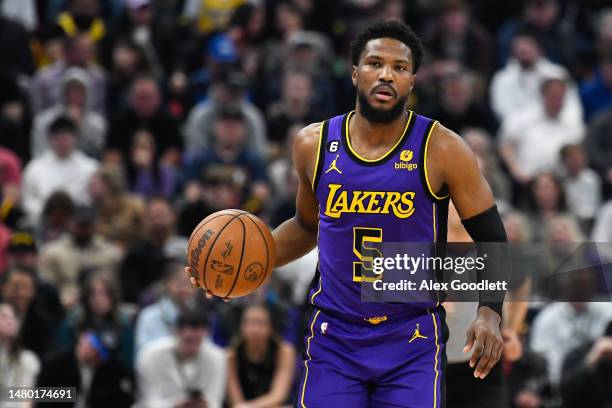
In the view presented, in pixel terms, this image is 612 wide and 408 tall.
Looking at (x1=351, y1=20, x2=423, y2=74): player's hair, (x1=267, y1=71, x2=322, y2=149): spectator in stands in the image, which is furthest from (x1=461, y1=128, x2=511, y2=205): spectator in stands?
(x1=351, y1=20, x2=423, y2=74): player's hair

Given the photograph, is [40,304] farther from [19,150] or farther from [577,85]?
[577,85]

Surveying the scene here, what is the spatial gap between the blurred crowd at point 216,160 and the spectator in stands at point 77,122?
0.02 metres

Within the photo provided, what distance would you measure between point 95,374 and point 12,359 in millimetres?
598

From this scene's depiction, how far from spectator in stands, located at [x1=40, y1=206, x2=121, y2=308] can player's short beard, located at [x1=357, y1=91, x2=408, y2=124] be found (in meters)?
4.99

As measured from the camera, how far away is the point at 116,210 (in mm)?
→ 10797

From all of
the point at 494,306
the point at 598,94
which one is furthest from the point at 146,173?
the point at 494,306

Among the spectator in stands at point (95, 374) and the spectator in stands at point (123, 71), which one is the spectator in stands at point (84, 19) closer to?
the spectator in stands at point (123, 71)

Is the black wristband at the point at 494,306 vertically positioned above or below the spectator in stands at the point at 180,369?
below

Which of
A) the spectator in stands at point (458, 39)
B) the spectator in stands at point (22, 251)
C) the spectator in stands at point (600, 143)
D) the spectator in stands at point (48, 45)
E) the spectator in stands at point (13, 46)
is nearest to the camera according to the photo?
the spectator in stands at point (22, 251)

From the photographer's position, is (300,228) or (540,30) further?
(540,30)

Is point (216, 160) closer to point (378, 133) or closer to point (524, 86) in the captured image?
point (524, 86)

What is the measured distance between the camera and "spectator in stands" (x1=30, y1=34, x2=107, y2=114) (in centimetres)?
1246

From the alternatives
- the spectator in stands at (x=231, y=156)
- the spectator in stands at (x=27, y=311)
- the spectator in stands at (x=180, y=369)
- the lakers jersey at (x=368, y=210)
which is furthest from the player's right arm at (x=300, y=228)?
the spectator in stands at (x=231, y=156)

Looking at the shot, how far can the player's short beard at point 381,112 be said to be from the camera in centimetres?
541
